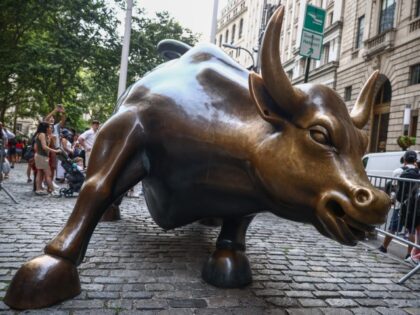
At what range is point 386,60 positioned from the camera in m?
22.9

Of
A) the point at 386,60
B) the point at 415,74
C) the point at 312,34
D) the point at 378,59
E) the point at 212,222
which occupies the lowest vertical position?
the point at 212,222

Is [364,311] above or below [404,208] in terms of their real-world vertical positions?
below

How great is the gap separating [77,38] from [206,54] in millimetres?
16417

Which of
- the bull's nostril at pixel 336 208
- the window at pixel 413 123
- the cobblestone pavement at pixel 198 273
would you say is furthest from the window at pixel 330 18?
the bull's nostril at pixel 336 208

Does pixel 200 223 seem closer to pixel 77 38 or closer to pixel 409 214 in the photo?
pixel 409 214

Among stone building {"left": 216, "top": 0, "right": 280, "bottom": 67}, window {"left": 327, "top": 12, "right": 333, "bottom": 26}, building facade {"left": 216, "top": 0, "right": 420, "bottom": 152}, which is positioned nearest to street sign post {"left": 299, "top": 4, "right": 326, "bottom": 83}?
building facade {"left": 216, "top": 0, "right": 420, "bottom": 152}

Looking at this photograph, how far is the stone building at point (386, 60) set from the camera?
2052 cm

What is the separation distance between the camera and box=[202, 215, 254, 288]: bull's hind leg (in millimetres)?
2986

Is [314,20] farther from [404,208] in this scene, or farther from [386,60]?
[386,60]

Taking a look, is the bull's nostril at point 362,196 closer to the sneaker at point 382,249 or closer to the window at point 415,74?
the sneaker at point 382,249

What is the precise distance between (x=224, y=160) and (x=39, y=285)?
138 centimetres

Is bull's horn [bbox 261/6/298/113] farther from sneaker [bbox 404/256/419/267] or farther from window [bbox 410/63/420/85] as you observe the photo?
window [bbox 410/63/420/85]

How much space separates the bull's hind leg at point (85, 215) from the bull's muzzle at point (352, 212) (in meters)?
1.34

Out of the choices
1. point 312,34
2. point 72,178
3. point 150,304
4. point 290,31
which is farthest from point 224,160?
point 290,31
